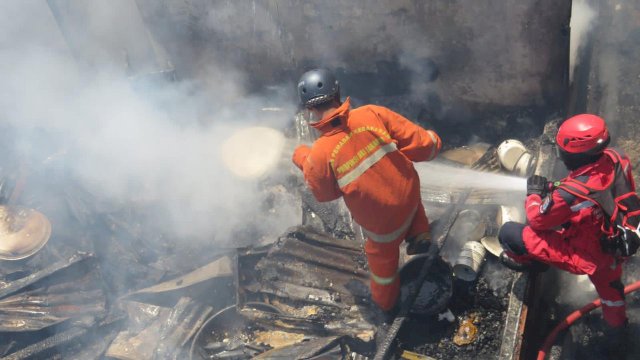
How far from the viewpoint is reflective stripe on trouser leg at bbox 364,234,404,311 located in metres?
4.46

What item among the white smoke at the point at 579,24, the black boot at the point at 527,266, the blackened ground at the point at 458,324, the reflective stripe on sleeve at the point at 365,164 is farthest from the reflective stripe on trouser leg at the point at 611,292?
the white smoke at the point at 579,24

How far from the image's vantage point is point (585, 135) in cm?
343

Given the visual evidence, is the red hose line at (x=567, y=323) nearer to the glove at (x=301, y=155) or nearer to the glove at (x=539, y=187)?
the glove at (x=539, y=187)

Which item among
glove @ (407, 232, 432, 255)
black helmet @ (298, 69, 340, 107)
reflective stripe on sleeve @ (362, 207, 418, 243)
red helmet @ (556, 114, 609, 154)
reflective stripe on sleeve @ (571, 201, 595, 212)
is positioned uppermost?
black helmet @ (298, 69, 340, 107)

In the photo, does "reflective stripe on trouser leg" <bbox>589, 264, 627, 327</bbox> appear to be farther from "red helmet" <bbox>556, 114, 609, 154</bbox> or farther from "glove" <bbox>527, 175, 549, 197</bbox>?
"red helmet" <bbox>556, 114, 609, 154</bbox>

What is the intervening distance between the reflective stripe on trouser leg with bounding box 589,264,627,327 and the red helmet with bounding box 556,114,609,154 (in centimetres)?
108

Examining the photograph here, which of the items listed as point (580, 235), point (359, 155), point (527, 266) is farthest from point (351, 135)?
point (527, 266)

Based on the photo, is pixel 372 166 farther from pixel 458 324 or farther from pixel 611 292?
pixel 611 292

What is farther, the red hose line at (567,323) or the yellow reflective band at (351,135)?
the red hose line at (567,323)

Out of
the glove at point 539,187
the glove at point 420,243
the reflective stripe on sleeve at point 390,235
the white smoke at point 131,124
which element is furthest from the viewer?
the white smoke at point 131,124

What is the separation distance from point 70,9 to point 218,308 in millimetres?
7244

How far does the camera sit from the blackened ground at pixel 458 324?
4.67 m

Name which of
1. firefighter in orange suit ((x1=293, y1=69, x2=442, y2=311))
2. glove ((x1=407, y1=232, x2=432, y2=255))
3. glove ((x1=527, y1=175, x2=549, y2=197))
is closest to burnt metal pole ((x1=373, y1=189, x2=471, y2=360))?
glove ((x1=407, y1=232, x2=432, y2=255))

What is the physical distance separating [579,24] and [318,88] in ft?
13.4
